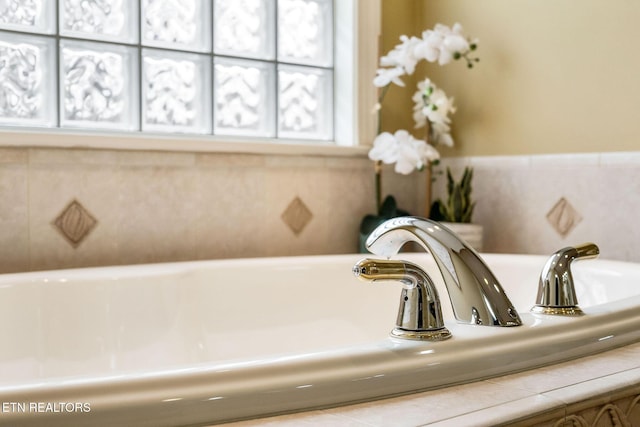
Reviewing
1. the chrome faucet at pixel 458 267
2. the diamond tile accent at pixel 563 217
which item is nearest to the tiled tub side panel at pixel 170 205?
the diamond tile accent at pixel 563 217

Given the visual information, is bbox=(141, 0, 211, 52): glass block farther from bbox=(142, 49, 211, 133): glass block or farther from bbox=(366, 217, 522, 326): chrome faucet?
bbox=(366, 217, 522, 326): chrome faucet

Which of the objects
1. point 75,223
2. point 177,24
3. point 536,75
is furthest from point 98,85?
point 536,75

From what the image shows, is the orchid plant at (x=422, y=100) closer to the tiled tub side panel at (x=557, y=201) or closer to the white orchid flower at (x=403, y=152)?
the white orchid flower at (x=403, y=152)

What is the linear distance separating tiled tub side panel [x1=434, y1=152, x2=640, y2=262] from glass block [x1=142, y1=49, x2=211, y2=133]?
2.64ft

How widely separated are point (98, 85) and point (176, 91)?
0.23 m

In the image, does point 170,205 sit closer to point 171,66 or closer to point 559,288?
point 171,66

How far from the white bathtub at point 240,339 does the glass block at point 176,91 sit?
0.54 m

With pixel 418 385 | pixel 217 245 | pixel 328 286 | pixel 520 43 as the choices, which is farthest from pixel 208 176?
pixel 418 385

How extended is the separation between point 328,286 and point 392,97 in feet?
2.78

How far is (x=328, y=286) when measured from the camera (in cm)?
180

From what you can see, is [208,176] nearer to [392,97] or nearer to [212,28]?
[212,28]

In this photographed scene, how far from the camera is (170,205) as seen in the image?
1.88m

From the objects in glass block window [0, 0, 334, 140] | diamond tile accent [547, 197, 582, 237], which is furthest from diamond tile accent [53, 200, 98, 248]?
diamond tile accent [547, 197, 582, 237]

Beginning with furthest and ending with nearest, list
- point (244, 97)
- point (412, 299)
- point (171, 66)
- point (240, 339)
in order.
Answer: point (244, 97) → point (171, 66) → point (240, 339) → point (412, 299)
